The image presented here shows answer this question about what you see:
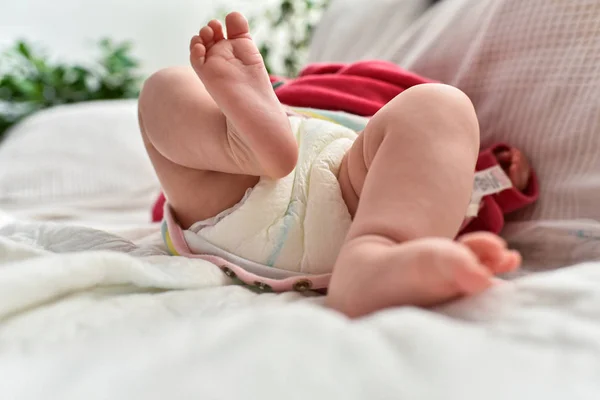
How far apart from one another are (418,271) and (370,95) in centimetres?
55

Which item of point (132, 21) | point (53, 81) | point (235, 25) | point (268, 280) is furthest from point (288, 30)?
point (268, 280)

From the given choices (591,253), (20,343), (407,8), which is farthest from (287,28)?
(20,343)

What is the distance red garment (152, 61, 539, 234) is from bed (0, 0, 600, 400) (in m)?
0.04

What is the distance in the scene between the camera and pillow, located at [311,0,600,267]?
0.80 metres

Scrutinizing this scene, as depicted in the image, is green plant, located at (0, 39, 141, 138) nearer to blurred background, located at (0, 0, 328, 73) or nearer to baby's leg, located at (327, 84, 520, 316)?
blurred background, located at (0, 0, 328, 73)

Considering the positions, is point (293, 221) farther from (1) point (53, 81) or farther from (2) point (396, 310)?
(1) point (53, 81)

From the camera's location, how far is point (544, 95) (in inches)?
33.9

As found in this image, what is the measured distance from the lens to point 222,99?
0.59 meters

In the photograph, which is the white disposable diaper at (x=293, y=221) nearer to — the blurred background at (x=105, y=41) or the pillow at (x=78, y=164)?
the pillow at (x=78, y=164)

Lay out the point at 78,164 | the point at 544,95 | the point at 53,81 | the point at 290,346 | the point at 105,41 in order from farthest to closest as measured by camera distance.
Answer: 1. the point at 105,41
2. the point at 53,81
3. the point at 78,164
4. the point at 544,95
5. the point at 290,346

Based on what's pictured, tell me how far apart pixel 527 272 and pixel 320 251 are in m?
0.30

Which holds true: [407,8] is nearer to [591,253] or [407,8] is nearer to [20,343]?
[591,253]

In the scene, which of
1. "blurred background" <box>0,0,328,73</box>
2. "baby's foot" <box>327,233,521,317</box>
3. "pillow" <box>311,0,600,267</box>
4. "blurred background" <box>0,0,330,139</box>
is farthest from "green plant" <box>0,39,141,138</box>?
"baby's foot" <box>327,233,521,317</box>

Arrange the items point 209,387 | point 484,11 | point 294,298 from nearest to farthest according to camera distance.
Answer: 1. point 209,387
2. point 294,298
3. point 484,11
